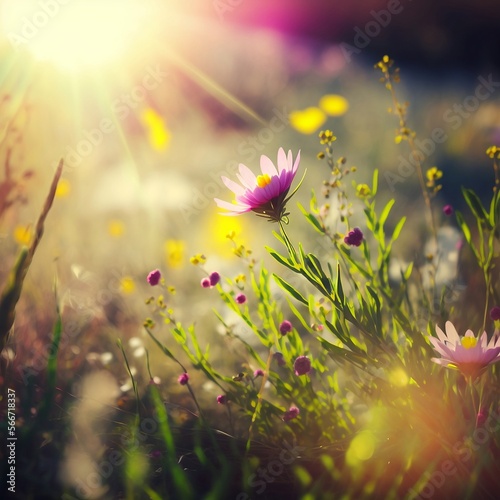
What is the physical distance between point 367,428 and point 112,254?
4.12ft

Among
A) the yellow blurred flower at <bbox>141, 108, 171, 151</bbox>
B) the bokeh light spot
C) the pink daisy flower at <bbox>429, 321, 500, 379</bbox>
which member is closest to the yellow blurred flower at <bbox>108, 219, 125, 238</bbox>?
the yellow blurred flower at <bbox>141, 108, 171, 151</bbox>

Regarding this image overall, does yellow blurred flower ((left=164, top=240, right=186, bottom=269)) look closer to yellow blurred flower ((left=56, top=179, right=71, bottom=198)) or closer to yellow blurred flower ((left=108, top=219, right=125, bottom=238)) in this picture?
yellow blurred flower ((left=108, top=219, right=125, bottom=238))

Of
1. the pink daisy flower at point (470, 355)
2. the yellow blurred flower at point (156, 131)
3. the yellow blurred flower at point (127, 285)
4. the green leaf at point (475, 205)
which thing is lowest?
the pink daisy flower at point (470, 355)

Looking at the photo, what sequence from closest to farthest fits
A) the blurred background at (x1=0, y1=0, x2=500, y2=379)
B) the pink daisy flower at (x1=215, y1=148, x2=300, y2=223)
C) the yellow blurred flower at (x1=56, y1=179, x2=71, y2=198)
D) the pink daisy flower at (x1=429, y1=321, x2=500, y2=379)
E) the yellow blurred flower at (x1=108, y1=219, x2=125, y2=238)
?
the pink daisy flower at (x1=429, y1=321, x2=500, y2=379), the pink daisy flower at (x1=215, y1=148, x2=300, y2=223), the blurred background at (x1=0, y1=0, x2=500, y2=379), the yellow blurred flower at (x1=56, y1=179, x2=71, y2=198), the yellow blurred flower at (x1=108, y1=219, x2=125, y2=238)

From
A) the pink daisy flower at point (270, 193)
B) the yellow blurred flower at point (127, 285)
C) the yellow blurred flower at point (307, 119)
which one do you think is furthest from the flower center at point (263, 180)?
the yellow blurred flower at point (307, 119)

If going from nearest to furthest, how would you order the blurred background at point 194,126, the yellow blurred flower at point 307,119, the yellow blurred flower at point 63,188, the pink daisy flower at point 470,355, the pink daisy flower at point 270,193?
the pink daisy flower at point 470,355, the pink daisy flower at point 270,193, the blurred background at point 194,126, the yellow blurred flower at point 63,188, the yellow blurred flower at point 307,119

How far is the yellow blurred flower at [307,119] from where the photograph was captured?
256 centimetres

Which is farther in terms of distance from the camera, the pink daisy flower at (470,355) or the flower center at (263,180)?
the flower center at (263,180)

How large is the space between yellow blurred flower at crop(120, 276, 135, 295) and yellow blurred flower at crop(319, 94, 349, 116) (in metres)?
1.36

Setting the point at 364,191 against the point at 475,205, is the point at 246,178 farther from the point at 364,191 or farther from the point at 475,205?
the point at 475,205

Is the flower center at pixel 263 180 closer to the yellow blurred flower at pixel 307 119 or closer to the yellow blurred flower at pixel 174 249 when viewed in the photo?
the yellow blurred flower at pixel 174 249

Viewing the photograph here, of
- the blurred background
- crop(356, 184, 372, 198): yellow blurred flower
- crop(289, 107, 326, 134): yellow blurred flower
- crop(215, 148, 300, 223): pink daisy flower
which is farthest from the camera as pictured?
crop(289, 107, 326, 134): yellow blurred flower

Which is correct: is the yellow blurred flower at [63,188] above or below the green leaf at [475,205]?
above

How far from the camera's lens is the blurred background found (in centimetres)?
154
